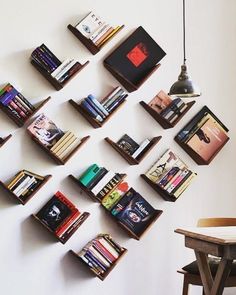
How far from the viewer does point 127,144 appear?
12.3 ft

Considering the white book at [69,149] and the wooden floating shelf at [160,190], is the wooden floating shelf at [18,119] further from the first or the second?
the wooden floating shelf at [160,190]

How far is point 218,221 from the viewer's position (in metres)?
3.52

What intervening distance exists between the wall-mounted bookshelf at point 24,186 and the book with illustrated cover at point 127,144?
664mm

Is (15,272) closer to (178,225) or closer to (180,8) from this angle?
(178,225)

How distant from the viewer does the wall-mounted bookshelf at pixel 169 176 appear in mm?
3764

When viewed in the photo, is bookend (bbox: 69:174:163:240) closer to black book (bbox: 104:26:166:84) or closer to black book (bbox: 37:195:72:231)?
black book (bbox: 37:195:72:231)

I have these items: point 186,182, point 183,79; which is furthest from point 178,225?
point 183,79

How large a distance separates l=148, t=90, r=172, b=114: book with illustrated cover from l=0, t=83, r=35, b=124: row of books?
98 cm

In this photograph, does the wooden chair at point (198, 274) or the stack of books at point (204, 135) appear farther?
the stack of books at point (204, 135)

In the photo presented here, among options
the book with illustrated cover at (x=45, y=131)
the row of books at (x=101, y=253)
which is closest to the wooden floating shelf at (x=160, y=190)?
the row of books at (x=101, y=253)

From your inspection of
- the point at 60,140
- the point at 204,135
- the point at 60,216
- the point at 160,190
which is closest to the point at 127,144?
the point at 160,190

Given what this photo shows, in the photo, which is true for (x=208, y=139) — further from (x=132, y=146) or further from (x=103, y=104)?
(x=103, y=104)

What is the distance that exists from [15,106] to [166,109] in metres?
1.20

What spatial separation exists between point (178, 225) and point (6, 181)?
1418 mm
